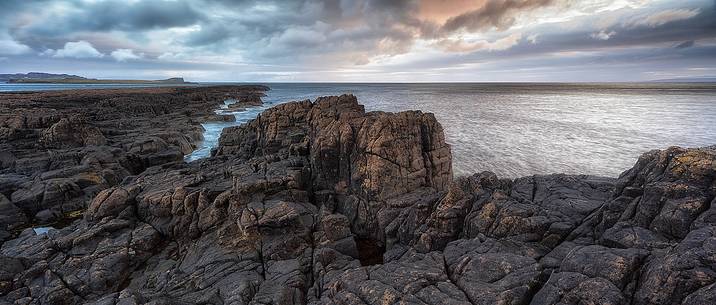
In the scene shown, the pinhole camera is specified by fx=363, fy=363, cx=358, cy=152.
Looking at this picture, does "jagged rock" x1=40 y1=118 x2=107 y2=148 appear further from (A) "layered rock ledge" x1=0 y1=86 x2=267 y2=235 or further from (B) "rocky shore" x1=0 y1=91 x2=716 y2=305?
(B) "rocky shore" x1=0 y1=91 x2=716 y2=305

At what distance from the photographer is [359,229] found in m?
28.5

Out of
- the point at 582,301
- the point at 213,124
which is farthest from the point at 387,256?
the point at 213,124

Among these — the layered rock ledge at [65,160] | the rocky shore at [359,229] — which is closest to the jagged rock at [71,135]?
the layered rock ledge at [65,160]

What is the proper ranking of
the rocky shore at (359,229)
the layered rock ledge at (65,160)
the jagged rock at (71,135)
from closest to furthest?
the rocky shore at (359,229), the layered rock ledge at (65,160), the jagged rock at (71,135)

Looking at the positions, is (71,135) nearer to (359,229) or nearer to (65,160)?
(65,160)

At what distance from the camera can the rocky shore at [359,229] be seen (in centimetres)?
1381

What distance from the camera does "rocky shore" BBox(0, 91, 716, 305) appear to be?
13812 millimetres

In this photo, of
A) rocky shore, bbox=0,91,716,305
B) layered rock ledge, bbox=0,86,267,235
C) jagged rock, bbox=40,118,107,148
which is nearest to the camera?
rocky shore, bbox=0,91,716,305

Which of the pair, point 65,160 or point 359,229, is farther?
point 65,160

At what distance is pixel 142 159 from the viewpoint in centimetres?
4412

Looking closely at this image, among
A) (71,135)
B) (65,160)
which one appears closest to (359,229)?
(65,160)

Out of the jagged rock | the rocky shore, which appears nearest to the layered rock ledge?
the jagged rock

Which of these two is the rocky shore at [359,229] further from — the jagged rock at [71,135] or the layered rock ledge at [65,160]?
the jagged rock at [71,135]

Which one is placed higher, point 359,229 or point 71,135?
point 71,135
